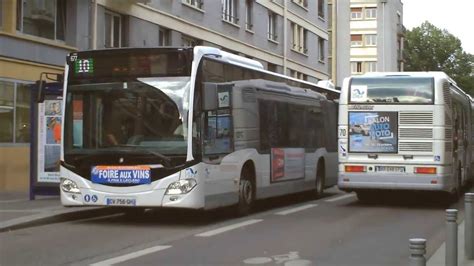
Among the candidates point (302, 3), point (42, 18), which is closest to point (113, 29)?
point (42, 18)

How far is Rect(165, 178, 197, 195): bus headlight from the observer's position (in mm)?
10852

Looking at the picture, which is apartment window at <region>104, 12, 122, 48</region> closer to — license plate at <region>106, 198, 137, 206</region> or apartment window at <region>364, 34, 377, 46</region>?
license plate at <region>106, 198, 137, 206</region>

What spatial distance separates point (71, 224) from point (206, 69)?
3.59m

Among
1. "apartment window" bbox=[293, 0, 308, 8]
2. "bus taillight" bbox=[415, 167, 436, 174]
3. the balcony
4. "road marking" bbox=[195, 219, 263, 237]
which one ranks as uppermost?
the balcony

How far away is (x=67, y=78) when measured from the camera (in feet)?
38.0

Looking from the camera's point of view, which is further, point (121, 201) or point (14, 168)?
point (14, 168)

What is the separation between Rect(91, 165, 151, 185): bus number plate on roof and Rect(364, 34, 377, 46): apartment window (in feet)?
216

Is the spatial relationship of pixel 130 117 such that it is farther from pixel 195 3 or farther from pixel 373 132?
pixel 195 3

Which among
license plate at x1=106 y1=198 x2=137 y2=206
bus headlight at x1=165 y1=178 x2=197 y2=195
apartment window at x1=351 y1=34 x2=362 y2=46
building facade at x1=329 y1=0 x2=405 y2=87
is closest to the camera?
bus headlight at x1=165 y1=178 x2=197 y2=195

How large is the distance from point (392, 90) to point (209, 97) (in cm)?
541

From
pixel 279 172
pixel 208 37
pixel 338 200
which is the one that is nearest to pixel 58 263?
pixel 279 172

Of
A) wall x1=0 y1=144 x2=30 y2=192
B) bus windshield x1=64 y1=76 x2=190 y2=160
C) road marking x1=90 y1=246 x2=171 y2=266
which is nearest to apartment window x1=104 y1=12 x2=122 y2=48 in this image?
wall x1=0 y1=144 x2=30 y2=192

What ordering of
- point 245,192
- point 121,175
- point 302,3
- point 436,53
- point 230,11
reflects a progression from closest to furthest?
point 121,175, point 245,192, point 230,11, point 302,3, point 436,53

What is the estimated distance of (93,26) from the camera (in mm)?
21234
